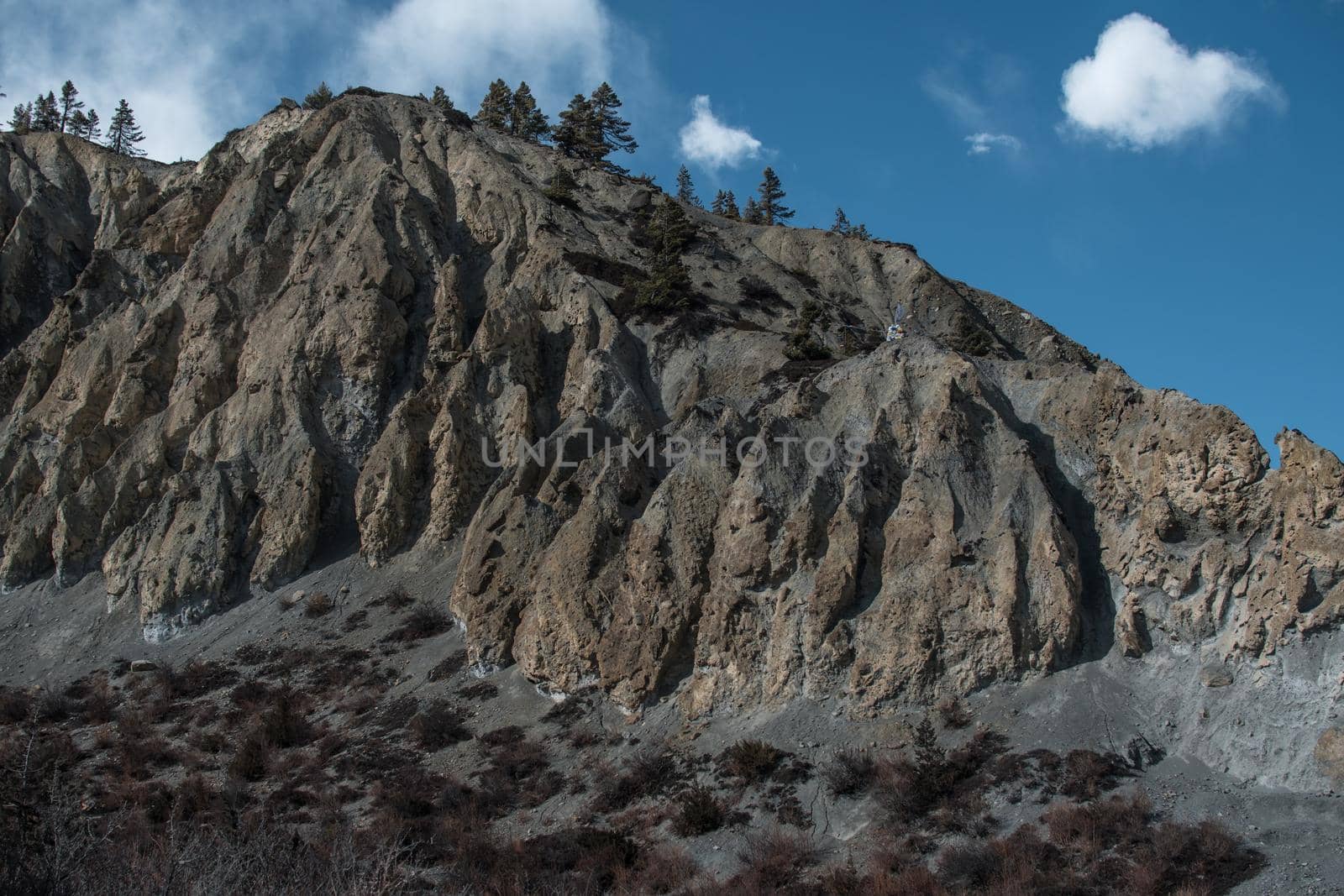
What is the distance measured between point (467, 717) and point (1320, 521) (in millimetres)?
24218

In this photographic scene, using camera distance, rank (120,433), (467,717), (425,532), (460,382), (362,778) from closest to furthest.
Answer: (362,778), (467,717), (425,532), (460,382), (120,433)

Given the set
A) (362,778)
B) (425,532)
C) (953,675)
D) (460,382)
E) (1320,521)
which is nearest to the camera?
(1320,521)

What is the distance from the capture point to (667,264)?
48.2 m

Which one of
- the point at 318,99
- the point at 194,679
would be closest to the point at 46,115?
the point at 318,99

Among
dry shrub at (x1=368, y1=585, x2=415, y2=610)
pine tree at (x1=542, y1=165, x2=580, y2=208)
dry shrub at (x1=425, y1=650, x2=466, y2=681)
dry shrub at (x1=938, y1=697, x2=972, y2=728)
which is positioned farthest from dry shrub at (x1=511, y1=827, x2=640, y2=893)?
pine tree at (x1=542, y1=165, x2=580, y2=208)

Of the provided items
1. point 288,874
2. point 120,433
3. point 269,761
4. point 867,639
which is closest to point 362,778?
point 269,761

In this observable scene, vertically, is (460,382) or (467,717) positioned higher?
(460,382)

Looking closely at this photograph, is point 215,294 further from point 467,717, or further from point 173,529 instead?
point 467,717

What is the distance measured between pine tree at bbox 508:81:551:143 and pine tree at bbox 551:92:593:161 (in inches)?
62.1

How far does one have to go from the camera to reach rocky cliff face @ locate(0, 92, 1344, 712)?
24.6 meters

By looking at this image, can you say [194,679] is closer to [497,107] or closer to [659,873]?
[659,873]

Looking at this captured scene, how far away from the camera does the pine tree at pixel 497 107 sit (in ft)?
239

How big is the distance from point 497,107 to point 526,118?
349 centimetres

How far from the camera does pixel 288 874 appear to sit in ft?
53.4
